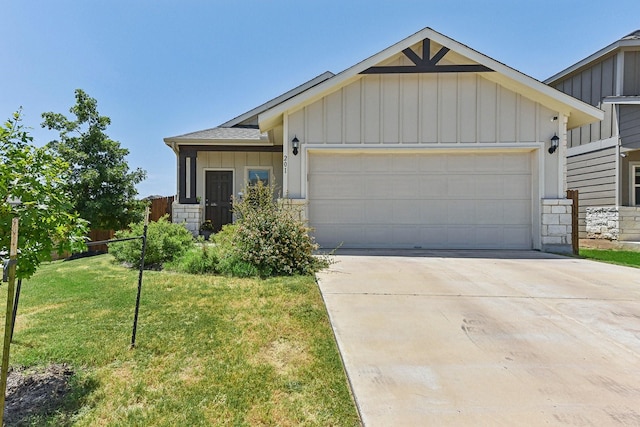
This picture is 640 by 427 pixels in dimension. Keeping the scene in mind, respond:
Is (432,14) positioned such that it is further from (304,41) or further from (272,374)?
(272,374)

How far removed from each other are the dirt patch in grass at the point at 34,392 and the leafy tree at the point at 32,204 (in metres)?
0.81

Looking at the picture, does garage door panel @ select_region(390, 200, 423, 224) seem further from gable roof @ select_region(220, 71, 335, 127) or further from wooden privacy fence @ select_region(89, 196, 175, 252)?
wooden privacy fence @ select_region(89, 196, 175, 252)

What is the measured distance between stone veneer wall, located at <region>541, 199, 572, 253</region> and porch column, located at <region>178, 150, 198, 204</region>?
9.50 metres

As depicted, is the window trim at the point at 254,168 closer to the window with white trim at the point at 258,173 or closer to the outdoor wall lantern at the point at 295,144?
the window with white trim at the point at 258,173

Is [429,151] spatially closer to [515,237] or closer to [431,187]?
[431,187]

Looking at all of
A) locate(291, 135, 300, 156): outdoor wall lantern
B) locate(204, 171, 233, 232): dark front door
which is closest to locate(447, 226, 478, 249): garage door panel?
locate(291, 135, 300, 156): outdoor wall lantern

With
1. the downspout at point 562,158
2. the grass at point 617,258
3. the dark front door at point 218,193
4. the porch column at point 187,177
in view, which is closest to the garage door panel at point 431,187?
the downspout at point 562,158

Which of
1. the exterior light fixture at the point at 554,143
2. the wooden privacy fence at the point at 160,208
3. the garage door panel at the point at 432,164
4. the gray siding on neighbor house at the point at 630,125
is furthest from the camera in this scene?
the wooden privacy fence at the point at 160,208

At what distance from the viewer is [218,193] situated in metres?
11.1

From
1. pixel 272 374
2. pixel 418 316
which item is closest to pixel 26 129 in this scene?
pixel 272 374

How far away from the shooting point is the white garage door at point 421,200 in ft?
27.3

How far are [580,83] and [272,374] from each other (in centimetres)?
1570

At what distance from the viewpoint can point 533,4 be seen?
915cm

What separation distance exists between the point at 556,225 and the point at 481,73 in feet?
13.1
